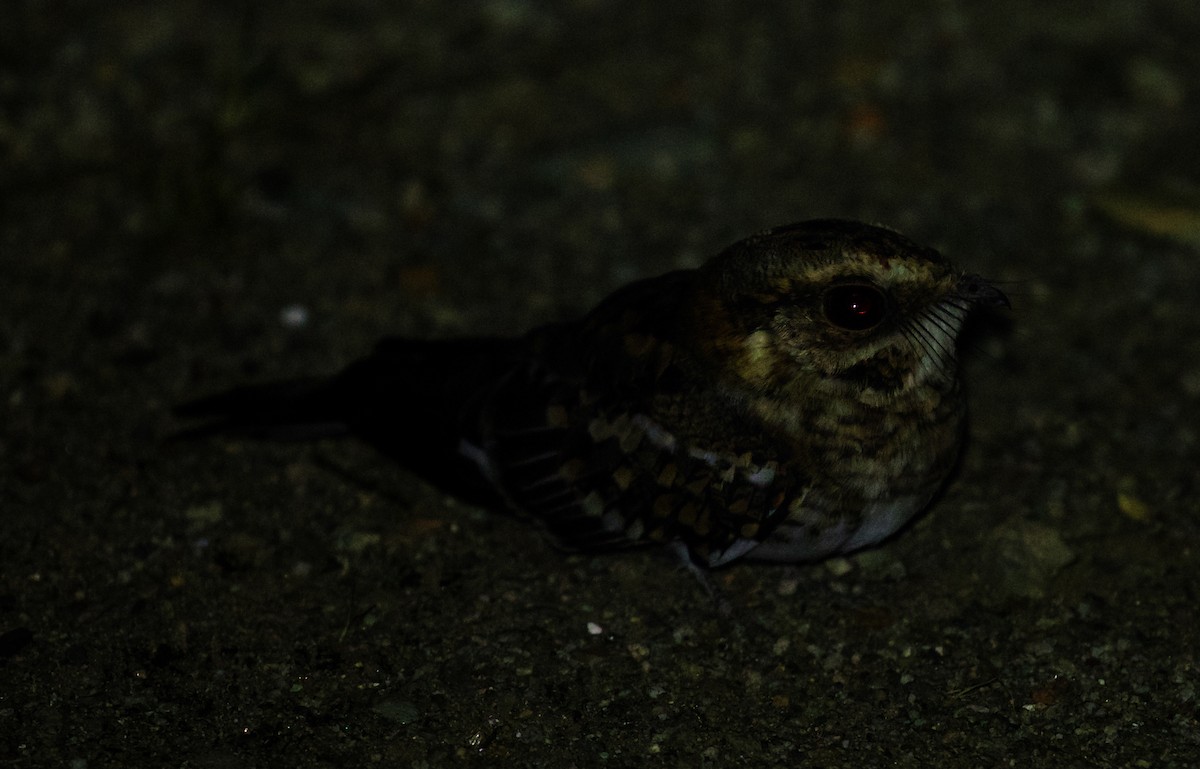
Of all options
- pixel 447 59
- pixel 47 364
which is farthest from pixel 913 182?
pixel 47 364

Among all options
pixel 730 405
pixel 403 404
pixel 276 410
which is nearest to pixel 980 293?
pixel 730 405

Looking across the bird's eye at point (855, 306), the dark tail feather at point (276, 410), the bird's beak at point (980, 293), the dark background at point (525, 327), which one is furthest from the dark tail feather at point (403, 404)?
the bird's beak at point (980, 293)

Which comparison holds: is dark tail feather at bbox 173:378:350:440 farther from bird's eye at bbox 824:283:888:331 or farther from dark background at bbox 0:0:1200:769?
bird's eye at bbox 824:283:888:331

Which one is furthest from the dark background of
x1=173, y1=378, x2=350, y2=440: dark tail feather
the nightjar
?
the nightjar

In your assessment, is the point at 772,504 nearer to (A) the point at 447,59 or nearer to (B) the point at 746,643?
(B) the point at 746,643

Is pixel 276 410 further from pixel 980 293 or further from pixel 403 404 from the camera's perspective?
pixel 980 293

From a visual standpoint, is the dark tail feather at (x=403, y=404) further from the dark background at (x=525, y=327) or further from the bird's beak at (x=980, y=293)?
the bird's beak at (x=980, y=293)
